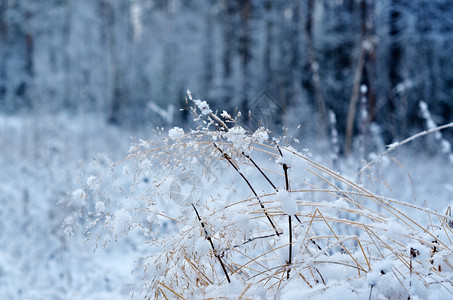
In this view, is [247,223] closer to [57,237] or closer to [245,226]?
[245,226]

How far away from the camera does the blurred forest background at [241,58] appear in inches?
308

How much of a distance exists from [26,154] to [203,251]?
5.50 m

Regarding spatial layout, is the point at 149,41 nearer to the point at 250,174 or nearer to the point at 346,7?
the point at 346,7

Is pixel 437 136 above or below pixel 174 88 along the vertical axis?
below

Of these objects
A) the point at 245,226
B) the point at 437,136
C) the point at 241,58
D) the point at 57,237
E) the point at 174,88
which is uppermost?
the point at 174,88

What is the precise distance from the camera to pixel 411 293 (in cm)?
81

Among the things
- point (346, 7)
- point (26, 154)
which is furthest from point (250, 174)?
point (346, 7)

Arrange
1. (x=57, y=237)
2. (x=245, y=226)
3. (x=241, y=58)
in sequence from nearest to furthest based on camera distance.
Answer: (x=245, y=226) < (x=57, y=237) < (x=241, y=58)

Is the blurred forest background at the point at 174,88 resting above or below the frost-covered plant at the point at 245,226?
above

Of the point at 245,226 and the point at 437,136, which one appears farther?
the point at 437,136

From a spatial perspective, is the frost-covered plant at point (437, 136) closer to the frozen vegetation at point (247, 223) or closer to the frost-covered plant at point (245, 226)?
the frozen vegetation at point (247, 223)

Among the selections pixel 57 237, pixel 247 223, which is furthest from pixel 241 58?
pixel 247 223

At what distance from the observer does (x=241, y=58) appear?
12516 mm

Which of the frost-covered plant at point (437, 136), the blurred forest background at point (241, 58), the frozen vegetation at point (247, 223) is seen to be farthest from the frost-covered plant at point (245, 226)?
the frost-covered plant at point (437, 136)
